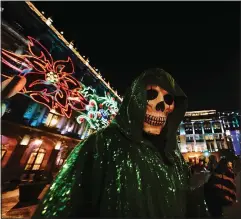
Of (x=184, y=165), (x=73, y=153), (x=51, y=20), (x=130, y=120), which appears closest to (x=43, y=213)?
(x=73, y=153)

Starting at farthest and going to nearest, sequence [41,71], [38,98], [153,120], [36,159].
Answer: [36,159]
[38,98]
[41,71]
[153,120]

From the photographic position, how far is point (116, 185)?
108 cm

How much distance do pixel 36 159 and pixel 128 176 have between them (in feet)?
48.8

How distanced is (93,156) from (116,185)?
0.87 ft

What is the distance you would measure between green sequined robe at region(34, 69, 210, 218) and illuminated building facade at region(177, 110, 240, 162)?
43.5 meters

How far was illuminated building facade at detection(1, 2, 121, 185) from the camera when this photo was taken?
34.6 ft

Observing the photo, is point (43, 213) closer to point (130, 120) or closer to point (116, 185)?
point (116, 185)

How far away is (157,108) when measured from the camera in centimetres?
175

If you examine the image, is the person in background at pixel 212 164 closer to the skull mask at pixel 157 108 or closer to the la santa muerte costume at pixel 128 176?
the la santa muerte costume at pixel 128 176

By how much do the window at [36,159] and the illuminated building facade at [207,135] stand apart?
3587 centimetres

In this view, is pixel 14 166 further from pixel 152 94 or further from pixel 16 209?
pixel 152 94

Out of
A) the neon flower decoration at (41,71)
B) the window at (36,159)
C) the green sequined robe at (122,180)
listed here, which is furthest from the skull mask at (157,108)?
the window at (36,159)

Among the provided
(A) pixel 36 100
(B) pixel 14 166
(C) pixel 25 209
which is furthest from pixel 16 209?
(B) pixel 14 166

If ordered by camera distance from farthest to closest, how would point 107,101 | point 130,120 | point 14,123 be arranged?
point 107,101 → point 14,123 → point 130,120
